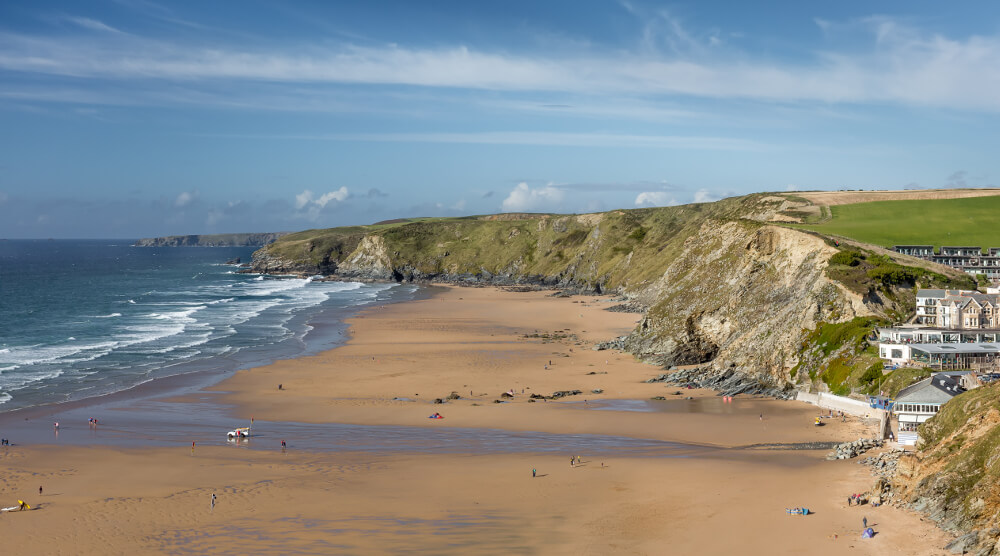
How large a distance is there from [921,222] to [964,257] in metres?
19.3

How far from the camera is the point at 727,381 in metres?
57.4

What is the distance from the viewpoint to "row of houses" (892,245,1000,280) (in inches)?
3140

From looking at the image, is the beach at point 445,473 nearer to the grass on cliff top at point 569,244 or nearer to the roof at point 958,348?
the roof at point 958,348

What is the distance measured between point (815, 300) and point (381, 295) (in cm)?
9484

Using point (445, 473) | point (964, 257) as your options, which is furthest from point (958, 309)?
point (445, 473)

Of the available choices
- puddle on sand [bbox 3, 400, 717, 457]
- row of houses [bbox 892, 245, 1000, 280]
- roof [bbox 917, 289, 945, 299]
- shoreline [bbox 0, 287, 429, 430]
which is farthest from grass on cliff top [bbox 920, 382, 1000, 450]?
row of houses [bbox 892, 245, 1000, 280]

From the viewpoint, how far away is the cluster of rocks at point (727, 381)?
54.8m

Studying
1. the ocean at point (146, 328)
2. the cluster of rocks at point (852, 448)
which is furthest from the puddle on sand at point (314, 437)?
the ocean at point (146, 328)

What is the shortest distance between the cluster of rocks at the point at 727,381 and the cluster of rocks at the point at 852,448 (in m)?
12.8

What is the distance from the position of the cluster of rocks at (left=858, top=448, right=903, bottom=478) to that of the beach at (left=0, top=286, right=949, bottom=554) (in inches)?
37.1

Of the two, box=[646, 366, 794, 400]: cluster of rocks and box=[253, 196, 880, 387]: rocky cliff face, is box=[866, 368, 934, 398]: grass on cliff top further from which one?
box=[253, 196, 880, 387]: rocky cliff face

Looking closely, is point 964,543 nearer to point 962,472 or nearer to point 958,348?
point 962,472

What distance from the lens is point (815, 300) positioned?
56.7m

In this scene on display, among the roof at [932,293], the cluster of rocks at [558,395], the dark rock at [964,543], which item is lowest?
the dark rock at [964,543]
